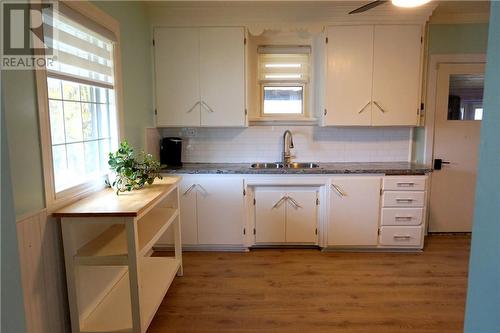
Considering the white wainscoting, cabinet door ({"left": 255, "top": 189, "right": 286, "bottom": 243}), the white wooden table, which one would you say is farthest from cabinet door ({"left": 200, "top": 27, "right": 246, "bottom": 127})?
the white wainscoting

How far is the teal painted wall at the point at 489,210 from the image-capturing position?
899 mm

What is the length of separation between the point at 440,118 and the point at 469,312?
313 cm

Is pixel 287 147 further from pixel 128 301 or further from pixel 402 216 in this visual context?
pixel 128 301

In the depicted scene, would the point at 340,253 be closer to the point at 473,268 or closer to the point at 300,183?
the point at 300,183

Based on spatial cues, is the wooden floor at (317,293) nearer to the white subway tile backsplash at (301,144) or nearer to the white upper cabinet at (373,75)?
the white subway tile backsplash at (301,144)

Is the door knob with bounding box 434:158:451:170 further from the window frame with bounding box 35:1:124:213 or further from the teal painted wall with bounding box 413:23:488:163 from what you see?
the window frame with bounding box 35:1:124:213

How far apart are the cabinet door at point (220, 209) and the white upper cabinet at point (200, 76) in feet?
2.06

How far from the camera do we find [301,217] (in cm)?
329

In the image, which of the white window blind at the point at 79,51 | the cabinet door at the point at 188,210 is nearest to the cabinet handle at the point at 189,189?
the cabinet door at the point at 188,210

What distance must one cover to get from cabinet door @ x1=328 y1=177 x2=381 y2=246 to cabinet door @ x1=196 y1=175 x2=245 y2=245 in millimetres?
932

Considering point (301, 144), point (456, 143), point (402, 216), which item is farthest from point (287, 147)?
point (456, 143)

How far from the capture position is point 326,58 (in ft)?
10.8

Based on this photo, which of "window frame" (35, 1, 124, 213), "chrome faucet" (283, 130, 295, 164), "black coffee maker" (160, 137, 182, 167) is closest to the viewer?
"window frame" (35, 1, 124, 213)

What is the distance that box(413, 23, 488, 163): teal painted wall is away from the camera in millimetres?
3518
